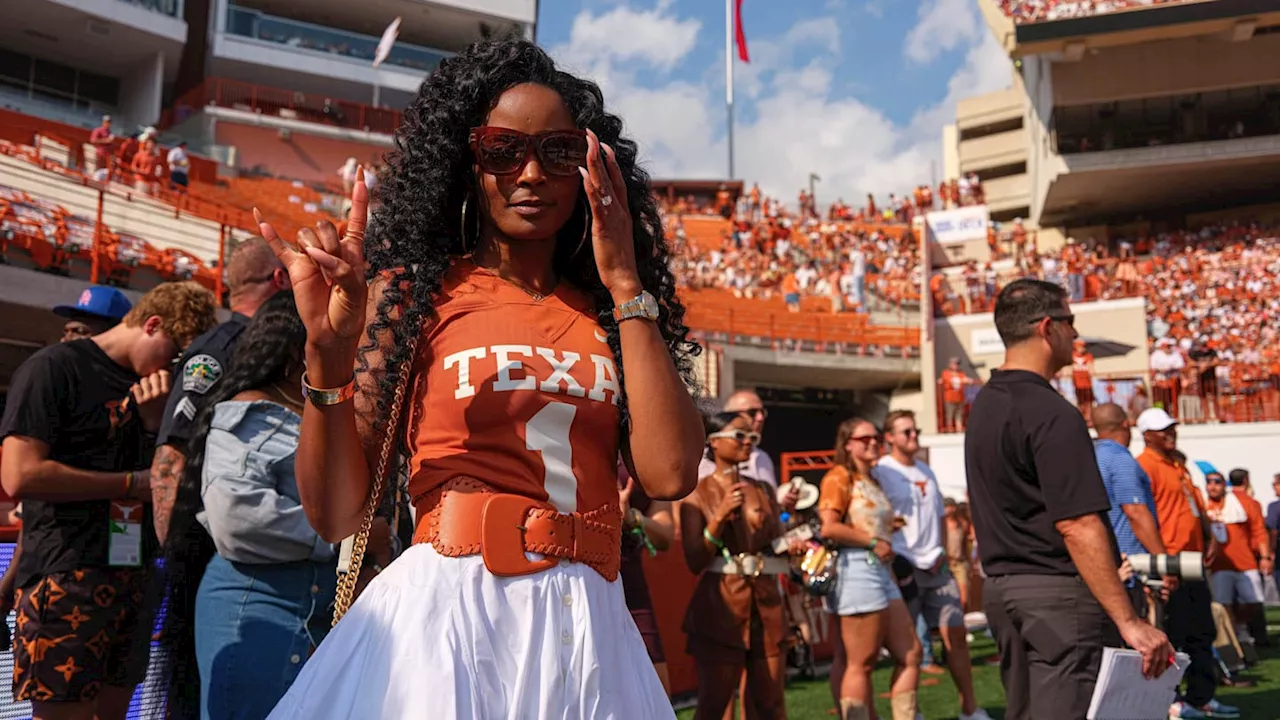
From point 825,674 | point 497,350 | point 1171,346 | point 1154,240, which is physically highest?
point 1154,240

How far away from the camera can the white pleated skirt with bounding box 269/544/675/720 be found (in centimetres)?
162

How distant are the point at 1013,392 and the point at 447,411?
8.56 feet

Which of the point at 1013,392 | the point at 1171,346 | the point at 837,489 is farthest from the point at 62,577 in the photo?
the point at 1171,346

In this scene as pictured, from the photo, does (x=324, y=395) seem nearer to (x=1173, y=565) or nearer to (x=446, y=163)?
(x=446, y=163)

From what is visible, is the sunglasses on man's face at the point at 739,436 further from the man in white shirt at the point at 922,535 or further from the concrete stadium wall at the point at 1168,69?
the concrete stadium wall at the point at 1168,69

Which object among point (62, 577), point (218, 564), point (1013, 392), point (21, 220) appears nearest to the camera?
point (218, 564)

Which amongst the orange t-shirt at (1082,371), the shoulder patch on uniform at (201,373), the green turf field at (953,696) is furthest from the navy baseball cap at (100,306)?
the orange t-shirt at (1082,371)

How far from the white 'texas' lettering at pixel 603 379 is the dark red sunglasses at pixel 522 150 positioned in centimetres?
34

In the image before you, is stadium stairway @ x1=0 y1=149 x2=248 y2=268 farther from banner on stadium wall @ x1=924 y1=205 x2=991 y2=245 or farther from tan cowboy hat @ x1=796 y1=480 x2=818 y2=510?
banner on stadium wall @ x1=924 y1=205 x2=991 y2=245

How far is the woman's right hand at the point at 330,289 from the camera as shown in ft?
5.57

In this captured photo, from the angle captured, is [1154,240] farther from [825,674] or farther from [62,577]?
[62,577]

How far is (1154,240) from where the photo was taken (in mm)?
32531

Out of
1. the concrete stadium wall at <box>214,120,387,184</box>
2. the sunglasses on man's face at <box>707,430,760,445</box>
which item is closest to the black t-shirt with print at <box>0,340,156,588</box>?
the sunglasses on man's face at <box>707,430,760,445</box>

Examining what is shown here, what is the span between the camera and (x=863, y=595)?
6148mm
